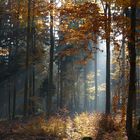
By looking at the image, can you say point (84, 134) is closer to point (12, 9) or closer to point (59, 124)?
point (59, 124)

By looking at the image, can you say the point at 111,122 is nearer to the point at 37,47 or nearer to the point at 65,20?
the point at 65,20

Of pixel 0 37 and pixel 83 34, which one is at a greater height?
pixel 0 37

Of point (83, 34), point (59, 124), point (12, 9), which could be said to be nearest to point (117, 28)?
point (83, 34)

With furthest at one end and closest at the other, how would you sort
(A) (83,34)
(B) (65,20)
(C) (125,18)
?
(B) (65,20)
(A) (83,34)
(C) (125,18)

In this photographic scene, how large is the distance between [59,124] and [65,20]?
5.08 m

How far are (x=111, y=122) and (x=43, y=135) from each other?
327 centimetres

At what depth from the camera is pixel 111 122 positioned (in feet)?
59.3

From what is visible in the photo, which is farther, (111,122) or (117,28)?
(111,122)

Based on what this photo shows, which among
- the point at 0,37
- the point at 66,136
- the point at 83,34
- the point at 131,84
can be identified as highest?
the point at 0,37

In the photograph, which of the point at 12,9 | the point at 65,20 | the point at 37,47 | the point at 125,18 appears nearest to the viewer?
the point at 125,18

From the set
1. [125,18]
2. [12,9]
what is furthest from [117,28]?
[12,9]

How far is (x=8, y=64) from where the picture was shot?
4316cm

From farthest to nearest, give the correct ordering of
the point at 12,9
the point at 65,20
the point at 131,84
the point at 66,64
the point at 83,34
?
the point at 66,64 < the point at 12,9 < the point at 65,20 < the point at 83,34 < the point at 131,84

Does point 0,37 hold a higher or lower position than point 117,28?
higher
